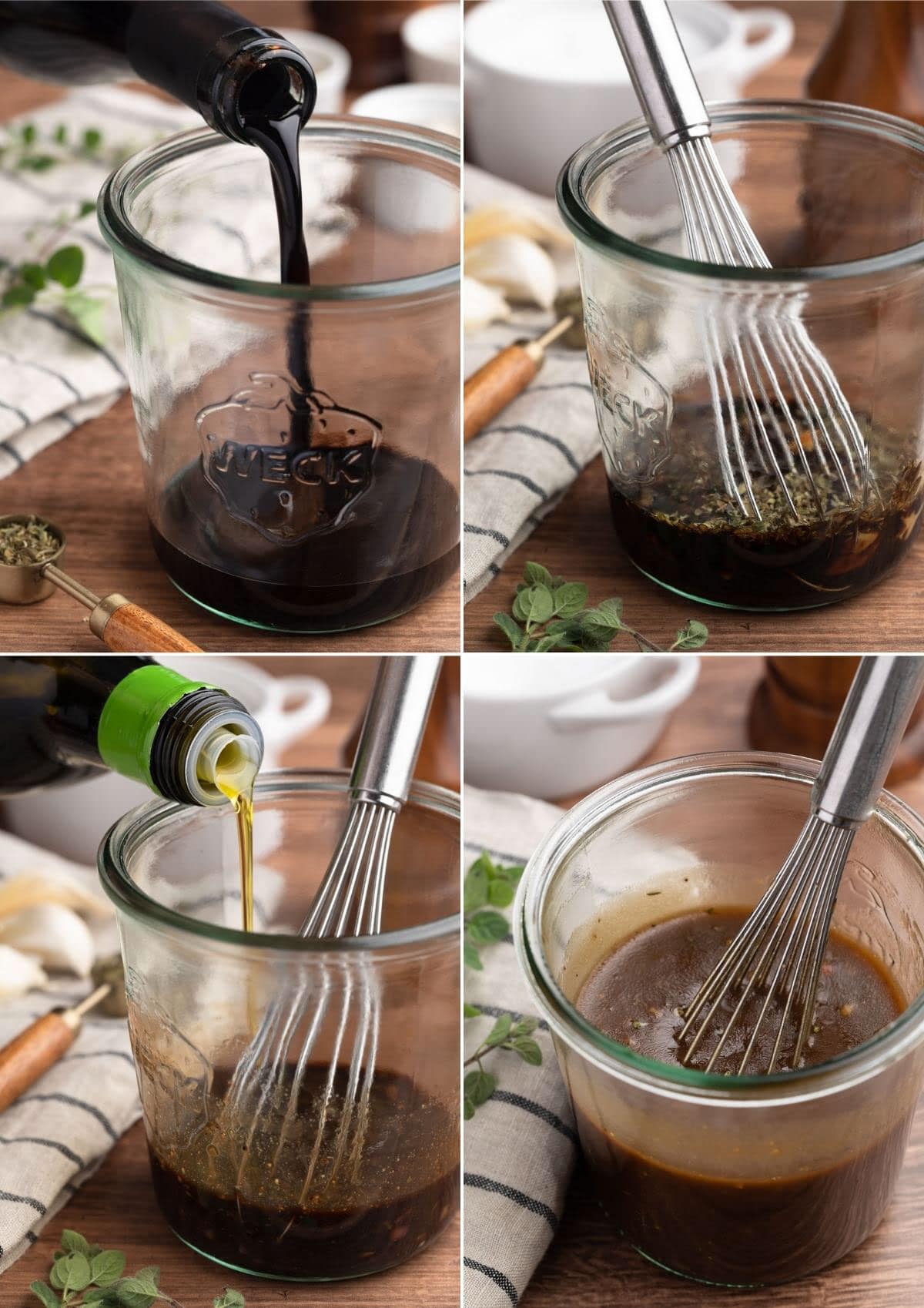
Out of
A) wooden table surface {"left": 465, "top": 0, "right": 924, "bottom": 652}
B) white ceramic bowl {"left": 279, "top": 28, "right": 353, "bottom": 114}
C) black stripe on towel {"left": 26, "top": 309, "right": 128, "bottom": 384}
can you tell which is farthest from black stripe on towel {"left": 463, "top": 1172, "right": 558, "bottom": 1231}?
white ceramic bowl {"left": 279, "top": 28, "right": 353, "bottom": 114}

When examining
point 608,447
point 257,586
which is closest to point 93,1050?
point 257,586

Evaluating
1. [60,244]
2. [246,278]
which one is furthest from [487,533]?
[60,244]

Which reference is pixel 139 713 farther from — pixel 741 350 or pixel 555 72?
pixel 555 72

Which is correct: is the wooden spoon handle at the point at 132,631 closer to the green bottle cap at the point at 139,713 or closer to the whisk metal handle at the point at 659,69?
the green bottle cap at the point at 139,713

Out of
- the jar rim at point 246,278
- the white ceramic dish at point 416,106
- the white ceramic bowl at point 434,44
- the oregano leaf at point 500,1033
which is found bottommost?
the oregano leaf at point 500,1033

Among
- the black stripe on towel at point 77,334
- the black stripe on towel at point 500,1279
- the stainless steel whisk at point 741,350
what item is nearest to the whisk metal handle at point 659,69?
the stainless steel whisk at point 741,350

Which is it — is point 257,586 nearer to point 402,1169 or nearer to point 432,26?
point 402,1169
